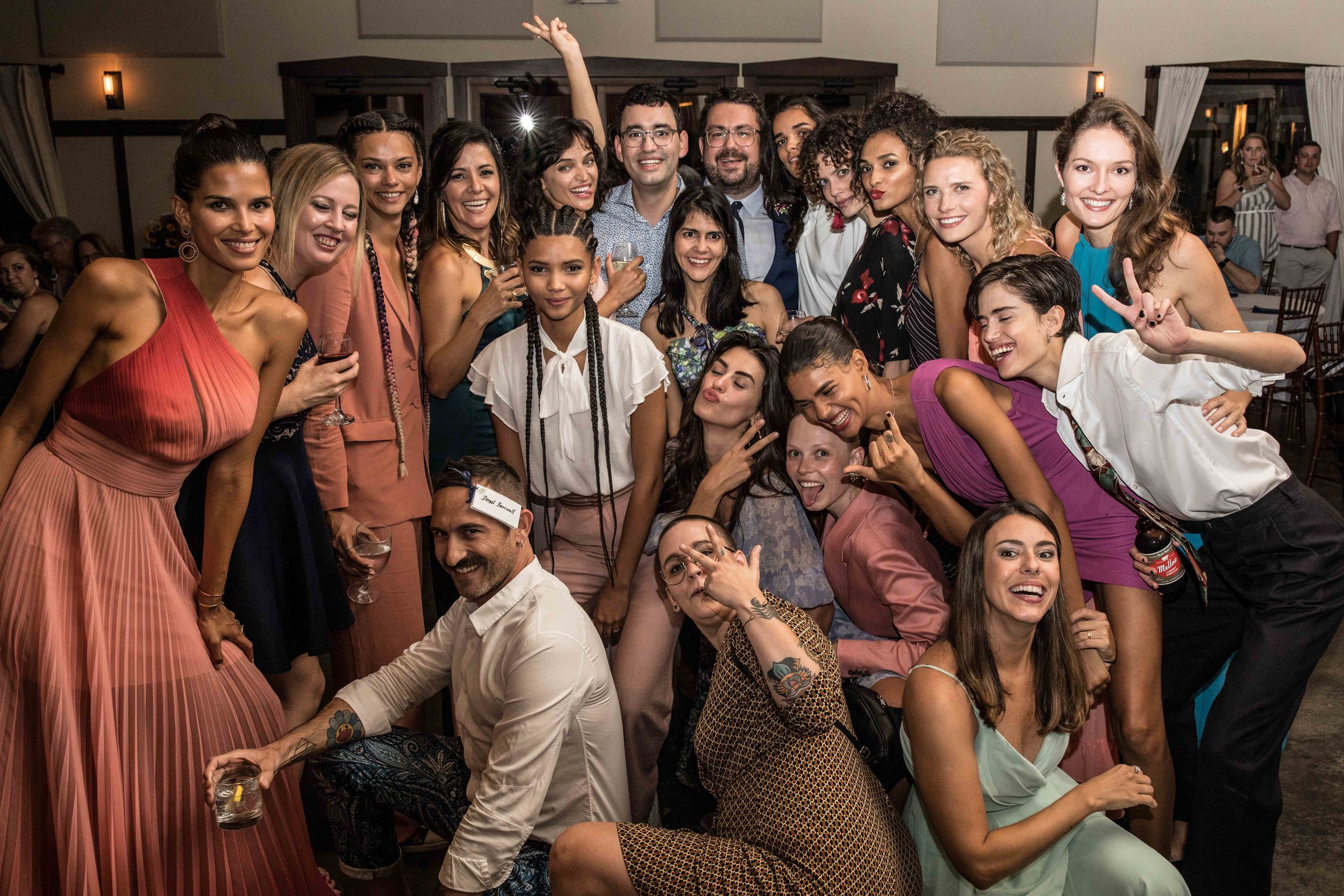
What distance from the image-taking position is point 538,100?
9.70 meters

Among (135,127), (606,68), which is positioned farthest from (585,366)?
(135,127)

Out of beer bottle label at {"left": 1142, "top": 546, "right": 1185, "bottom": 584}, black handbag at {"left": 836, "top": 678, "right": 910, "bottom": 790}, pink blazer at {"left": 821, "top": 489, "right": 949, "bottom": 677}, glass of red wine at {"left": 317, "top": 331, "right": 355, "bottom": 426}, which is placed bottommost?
black handbag at {"left": 836, "top": 678, "right": 910, "bottom": 790}

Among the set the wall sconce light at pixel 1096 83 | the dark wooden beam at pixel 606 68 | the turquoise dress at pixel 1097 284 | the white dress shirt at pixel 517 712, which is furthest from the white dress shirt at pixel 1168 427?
the wall sconce light at pixel 1096 83

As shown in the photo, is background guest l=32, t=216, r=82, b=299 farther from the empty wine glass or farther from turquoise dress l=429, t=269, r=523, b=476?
the empty wine glass

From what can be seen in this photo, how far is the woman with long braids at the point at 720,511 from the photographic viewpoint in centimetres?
291

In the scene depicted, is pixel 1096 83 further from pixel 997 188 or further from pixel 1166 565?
pixel 1166 565

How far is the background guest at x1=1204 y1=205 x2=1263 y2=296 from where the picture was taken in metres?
8.05

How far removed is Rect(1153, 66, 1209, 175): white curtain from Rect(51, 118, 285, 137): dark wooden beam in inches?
331

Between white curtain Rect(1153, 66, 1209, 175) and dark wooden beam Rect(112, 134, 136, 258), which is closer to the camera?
dark wooden beam Rect(112, 134, 136, 258)

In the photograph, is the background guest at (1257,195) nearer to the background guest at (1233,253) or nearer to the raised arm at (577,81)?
the background guest at (1233,253)

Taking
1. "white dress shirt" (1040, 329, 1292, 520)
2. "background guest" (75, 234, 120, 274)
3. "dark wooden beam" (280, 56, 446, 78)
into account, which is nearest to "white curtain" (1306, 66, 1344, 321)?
"dark wooden beam" (280, 56, 446, 78)

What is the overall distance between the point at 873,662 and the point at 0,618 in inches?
78.5

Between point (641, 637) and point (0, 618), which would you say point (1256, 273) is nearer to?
point (641, 637)

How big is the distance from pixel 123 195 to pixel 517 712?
950 cm
